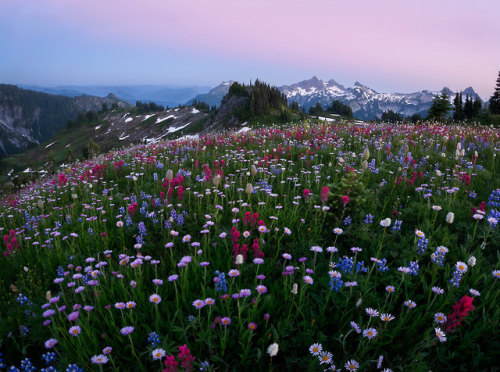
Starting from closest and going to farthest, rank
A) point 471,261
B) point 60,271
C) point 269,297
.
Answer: point 471,261, point 269,297, point 60,271

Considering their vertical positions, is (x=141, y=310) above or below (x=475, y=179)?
below

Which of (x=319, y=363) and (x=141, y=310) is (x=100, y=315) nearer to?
(x=141, y=310)

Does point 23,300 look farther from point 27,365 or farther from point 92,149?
point 92,149

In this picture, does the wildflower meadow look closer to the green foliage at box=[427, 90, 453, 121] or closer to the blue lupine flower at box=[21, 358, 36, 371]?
the blue lupine flower at box=[21, 358, 36, 371]

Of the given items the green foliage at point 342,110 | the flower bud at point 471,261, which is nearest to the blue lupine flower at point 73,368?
the flower bud at point 471,261

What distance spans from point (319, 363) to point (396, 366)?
1.98 ft

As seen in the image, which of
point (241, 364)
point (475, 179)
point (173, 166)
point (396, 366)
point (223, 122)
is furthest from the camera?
point (223, 122)

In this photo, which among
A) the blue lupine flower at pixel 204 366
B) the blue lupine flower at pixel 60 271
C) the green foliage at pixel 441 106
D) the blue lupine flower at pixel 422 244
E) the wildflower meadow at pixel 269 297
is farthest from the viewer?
the green foliage at pixel 441 106

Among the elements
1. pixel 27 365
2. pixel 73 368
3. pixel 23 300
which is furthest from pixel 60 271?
pixel 73 368

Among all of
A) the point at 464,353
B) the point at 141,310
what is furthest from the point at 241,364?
the point at 464,353

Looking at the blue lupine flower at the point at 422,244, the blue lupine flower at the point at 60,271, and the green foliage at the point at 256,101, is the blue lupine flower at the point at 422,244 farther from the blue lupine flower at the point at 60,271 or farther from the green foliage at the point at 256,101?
the green foliage at the point at 256,101

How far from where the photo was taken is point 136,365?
7.97 feet

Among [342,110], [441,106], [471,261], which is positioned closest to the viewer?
[471,261]

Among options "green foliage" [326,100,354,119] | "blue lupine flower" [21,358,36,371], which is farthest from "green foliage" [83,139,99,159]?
"green foliage" [326,100,354,119]
